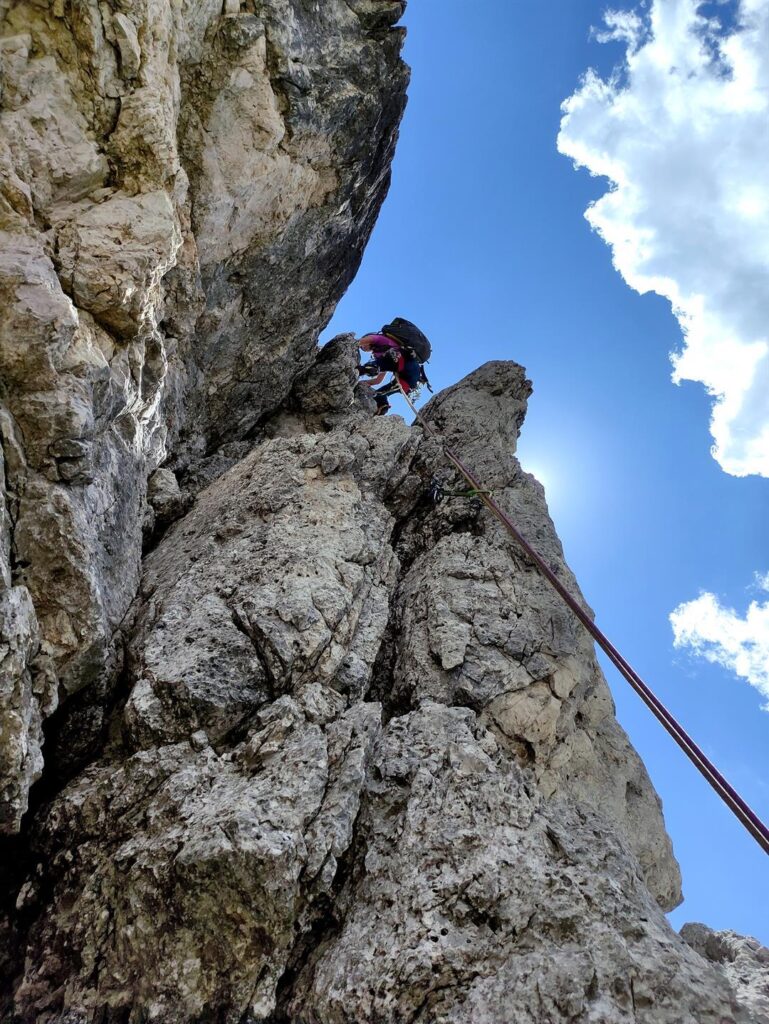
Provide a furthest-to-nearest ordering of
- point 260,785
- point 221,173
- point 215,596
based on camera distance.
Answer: point 221,173, point 215,596, point 260,785

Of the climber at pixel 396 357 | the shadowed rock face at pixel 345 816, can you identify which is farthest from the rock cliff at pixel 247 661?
the climber at pixel 396 357

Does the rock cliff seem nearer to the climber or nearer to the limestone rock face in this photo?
the limestone rock face

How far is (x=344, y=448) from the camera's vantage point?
8.79 m

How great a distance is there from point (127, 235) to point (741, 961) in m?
8.83

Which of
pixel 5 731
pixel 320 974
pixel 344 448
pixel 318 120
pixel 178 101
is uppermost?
pixel 318 120

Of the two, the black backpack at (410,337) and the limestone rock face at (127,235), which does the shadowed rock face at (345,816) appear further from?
the black backpack at (410,337)

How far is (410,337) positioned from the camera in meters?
14.4

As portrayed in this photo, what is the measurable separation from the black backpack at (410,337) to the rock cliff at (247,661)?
5015 millimetres

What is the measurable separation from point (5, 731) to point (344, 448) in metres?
5.69

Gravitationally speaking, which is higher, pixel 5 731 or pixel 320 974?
pixel 5 731

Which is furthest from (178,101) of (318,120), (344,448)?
(344,448)

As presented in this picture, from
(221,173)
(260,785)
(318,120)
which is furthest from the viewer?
(318,120)

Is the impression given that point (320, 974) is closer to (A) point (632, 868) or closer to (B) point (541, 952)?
(B) point (541, 952)

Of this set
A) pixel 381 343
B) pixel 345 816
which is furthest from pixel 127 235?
pixel 381 343
